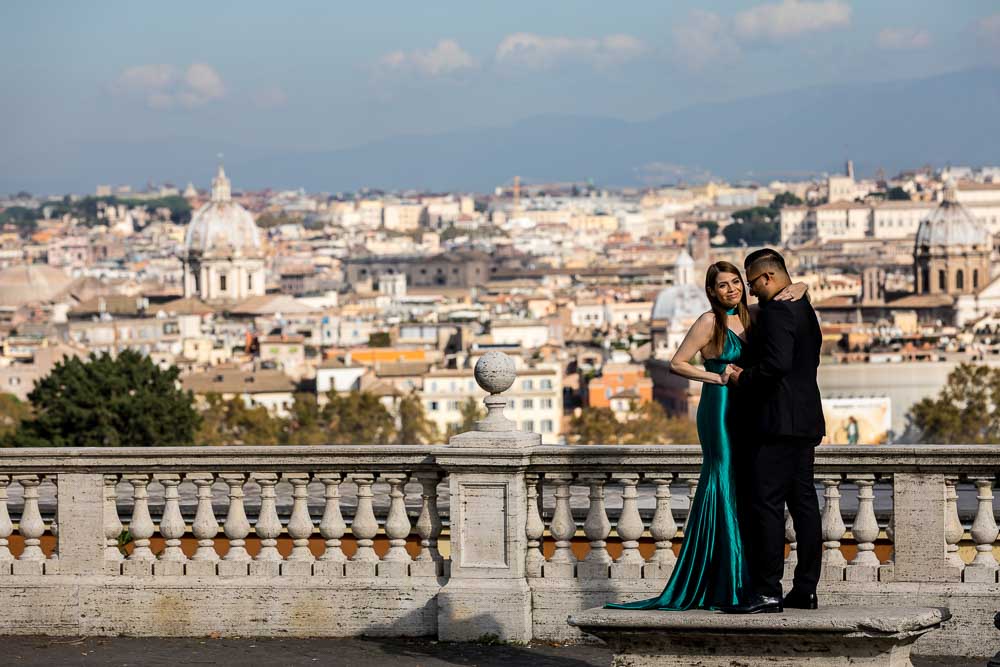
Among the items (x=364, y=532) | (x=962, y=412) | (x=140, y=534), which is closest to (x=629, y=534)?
(x=364, y=532)

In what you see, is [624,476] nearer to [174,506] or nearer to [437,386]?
[174,506]

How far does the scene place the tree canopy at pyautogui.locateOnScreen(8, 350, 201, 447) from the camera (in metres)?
43.0

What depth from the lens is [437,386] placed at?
83.9 metres

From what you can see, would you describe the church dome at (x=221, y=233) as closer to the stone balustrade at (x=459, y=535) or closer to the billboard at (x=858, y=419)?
the billboard at (x=858, y=419)

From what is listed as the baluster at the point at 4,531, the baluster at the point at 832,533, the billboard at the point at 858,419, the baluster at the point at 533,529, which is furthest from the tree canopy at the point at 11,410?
the baluster at the point at 832,533

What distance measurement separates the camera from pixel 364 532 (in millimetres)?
8742

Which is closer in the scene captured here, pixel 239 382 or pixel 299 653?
pixel 299 653

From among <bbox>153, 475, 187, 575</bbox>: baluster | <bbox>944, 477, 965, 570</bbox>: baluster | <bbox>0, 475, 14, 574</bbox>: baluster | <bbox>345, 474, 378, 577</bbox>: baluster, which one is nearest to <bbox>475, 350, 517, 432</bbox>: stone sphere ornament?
<bbox>345, 474, 378, 577</bbox>: baluster

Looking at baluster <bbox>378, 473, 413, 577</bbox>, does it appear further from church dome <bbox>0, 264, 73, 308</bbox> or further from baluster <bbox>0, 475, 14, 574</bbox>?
church dome <bbox>0, 264, 73, 308</bbox>

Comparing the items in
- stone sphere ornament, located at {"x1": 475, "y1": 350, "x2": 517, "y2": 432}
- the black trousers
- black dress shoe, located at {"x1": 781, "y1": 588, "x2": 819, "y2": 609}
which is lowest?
black dress shoe, located at {"x1": 781, "y1": 588, "x2": 819, "y2": 609}

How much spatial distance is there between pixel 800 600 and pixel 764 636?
0.23m

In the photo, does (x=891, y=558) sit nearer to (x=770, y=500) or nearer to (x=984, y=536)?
(x=984, y=536)

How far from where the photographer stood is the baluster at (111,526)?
8930mm

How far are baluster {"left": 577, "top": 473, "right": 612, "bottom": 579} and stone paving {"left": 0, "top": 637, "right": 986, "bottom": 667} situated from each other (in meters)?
0.25
